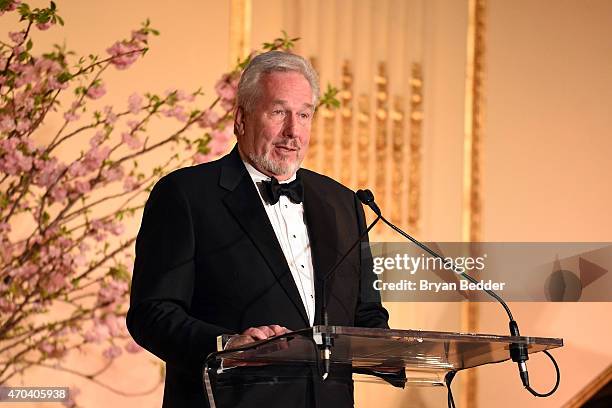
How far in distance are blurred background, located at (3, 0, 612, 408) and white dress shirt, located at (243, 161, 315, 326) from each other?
1.92m

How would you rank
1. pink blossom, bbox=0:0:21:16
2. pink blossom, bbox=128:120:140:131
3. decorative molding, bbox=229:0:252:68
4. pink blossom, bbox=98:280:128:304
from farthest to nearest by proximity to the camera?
decorative molding, bbox=229:0:252:68 < pink blossom, bbox=128:120:140:131 < pink blossom, bbox=98:280:128:304 < pink blossom, bbox=0:0:21:16

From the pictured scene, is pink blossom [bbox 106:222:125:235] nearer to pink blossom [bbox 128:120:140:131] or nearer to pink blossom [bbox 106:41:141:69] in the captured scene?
pink blossom [bbox 128:120:140:131]

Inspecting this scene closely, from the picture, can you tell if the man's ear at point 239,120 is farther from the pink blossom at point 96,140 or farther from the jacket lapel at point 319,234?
the pink blossom at point 96,140

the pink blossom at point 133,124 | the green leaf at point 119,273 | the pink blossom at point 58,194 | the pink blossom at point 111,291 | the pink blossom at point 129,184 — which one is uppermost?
the pink blossom at point 133,124

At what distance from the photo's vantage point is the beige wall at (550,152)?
4273 millimetres

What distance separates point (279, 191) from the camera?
211cm

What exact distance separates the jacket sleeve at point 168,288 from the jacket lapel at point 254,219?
4.1 inches

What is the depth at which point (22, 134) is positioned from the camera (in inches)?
131

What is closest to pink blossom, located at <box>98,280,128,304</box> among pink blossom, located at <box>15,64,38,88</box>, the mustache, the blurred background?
pink blossom, located at <box>15,64,38,88</box>

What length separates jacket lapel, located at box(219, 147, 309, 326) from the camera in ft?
6.50

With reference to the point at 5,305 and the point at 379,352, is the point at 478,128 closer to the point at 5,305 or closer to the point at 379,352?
the point at 5,305

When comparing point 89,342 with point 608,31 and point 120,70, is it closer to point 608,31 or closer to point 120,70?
point 120,70

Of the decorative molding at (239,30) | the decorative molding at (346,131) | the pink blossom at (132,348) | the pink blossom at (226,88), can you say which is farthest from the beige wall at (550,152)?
the pink blossom at (132,348)

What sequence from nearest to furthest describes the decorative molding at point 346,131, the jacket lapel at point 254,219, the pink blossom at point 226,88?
the jacket lapel at point 254,219 → the pink blossom at point 226,88 → the decorative molding at point 346,131
